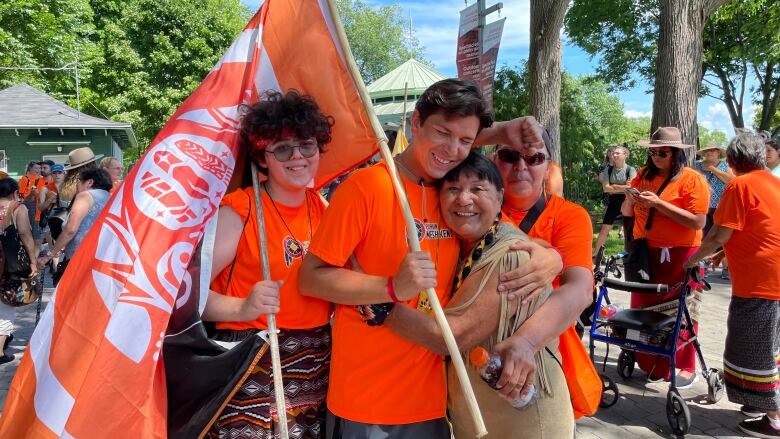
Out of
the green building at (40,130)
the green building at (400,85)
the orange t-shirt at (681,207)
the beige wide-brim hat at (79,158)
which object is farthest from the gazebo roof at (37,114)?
the orange t-shirt at (681,207)

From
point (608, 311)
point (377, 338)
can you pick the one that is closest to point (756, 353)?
point (608, 311)

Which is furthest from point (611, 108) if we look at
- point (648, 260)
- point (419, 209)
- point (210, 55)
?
point (419, 209)

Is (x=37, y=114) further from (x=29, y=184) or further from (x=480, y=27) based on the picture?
(x=480, y=27)

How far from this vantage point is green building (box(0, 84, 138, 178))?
20016 mm

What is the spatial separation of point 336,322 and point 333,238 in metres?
0.38

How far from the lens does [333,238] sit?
1.89 metres

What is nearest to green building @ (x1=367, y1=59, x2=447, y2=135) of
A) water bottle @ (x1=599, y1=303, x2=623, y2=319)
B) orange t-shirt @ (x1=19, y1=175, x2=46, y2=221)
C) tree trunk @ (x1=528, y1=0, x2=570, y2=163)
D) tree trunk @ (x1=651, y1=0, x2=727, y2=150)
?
orange t-shirt @ (x1=19, y1=175, x2=46, y2=221)

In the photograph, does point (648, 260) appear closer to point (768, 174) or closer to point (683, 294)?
point (683, 294)

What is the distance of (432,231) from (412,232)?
27 cm

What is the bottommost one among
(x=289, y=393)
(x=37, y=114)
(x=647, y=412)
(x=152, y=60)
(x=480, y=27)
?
(x=647, y=412)

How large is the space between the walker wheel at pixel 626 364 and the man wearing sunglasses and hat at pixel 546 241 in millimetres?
3484

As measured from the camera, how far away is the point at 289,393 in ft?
7.02

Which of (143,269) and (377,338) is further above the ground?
(143,269)

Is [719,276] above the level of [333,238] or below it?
below
